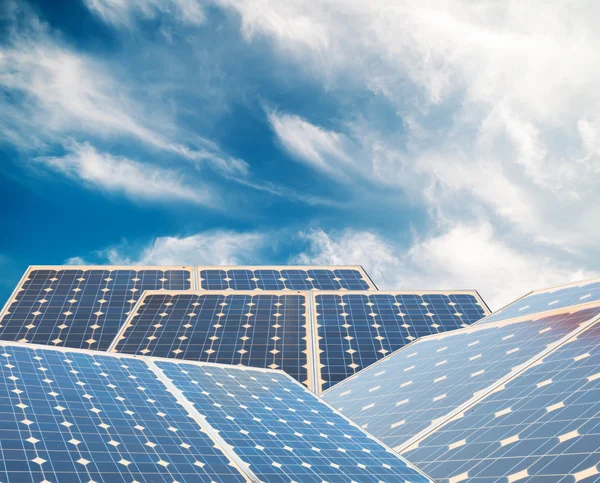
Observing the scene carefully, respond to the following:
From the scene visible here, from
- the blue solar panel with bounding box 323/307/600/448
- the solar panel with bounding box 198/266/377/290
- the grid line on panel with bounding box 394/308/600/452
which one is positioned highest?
the solar panel with bounding box 198/266/377/290

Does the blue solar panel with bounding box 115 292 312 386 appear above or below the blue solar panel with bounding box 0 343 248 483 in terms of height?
above

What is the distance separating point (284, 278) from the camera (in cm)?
7725

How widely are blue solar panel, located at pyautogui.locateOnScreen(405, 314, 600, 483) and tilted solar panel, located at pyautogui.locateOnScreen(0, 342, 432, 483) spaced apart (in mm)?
2112

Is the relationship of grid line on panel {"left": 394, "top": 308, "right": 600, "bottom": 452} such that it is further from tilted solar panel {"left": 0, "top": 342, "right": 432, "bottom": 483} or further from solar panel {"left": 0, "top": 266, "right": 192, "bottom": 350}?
solar panel {"left": 0, "top": 266, "right": 192, "bottom": 350}

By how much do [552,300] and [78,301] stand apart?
39.7m

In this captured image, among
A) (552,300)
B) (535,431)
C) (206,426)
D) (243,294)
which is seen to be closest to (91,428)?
(206,426)

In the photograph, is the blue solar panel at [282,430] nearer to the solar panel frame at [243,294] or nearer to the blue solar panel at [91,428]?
the blue solar panel at [91,428]

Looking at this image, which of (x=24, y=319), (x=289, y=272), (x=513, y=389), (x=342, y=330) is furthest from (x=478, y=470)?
(x=289, y=272)

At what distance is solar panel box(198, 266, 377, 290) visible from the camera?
74812 millimetres

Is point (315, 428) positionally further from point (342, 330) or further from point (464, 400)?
point (342, 330)

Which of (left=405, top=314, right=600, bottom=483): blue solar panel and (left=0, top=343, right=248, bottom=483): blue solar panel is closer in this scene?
(left=0, top=343, right=248, bottom=483): blue solar panel

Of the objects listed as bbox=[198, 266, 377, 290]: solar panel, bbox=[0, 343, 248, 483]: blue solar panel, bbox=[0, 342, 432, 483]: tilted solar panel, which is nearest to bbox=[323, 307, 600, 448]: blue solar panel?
bbox=[0, 342, 432, 483]: tilted solar panel

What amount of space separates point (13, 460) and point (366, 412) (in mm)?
20669

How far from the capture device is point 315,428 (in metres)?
37.1
